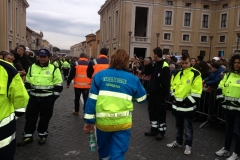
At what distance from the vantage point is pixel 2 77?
104 inches

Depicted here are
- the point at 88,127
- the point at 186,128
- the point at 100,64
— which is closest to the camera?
the point at 88,127

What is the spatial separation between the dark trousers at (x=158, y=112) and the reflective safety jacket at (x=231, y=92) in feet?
4.59

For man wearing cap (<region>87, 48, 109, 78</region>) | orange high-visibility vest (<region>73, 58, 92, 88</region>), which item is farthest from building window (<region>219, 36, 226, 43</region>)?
man wearing cap (<region>87, 48, 109, 78</region>)

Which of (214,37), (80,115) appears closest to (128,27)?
(214,37)

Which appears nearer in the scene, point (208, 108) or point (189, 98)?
point (189, 98)

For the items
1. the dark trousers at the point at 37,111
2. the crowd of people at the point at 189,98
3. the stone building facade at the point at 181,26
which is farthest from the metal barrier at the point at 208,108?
the stone building facade at the point at 181,26

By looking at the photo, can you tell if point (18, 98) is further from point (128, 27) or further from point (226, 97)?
point (128, 27)

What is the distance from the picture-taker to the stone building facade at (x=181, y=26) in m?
40.6

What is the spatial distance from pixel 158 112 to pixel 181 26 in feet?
131

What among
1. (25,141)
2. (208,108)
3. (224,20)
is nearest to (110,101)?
(25,141)

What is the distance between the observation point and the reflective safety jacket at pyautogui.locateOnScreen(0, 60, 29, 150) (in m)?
2.66

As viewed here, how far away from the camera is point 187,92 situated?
490 cm

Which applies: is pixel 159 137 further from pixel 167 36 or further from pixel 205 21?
pixel 205 21

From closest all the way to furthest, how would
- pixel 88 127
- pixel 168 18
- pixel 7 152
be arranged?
pixel 7 152
pixel 88 127
pixel 168 18
